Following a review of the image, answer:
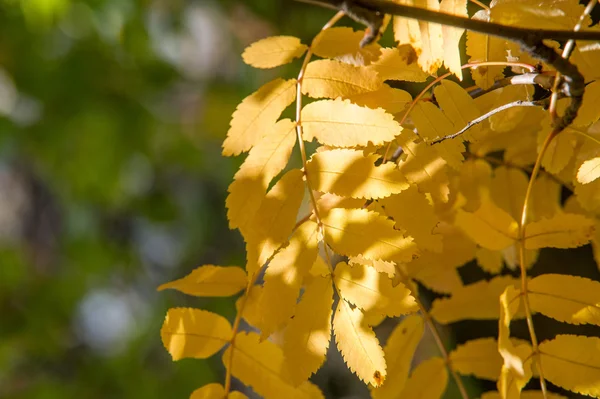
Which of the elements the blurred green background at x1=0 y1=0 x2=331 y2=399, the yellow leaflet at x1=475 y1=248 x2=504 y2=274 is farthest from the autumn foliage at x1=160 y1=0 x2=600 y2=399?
the blurred green background at x1=0 y1=0 x2=331 y2=399

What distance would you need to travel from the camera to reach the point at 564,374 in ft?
2.30

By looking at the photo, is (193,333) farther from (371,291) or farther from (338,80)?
(338,80)

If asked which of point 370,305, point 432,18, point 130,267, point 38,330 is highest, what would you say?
point 432,18

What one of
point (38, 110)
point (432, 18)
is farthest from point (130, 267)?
point (432, 18)

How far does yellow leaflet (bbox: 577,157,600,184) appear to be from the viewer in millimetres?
693

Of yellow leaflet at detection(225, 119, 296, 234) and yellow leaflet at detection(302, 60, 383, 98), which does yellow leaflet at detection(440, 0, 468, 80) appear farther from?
yellow leaflet at detection(225, 119, 296, 234)

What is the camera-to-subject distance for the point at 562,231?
757 mm

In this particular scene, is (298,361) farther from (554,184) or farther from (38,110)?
(38,110)

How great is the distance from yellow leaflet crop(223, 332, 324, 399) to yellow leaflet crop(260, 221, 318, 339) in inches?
5.1

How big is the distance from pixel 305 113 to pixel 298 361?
0.93 feet

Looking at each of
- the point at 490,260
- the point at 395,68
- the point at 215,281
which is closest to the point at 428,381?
the point at 490,260

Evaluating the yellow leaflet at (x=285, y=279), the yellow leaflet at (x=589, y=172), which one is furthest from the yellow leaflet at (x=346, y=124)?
the yellow leaflet at (x=589, y=172)

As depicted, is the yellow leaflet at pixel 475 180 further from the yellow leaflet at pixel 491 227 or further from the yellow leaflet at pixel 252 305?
the yellow leaflet at pixel 252 305

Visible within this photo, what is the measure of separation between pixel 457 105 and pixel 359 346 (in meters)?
0.31
